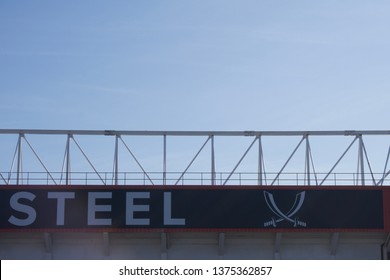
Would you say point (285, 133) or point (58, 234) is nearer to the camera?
point (58, 234)

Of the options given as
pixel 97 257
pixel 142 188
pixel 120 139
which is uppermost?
pixel 120 139

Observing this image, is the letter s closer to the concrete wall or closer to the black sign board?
the black sign board

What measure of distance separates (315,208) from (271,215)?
2.53 m

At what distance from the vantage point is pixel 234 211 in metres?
48.5

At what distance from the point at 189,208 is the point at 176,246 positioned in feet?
7.60

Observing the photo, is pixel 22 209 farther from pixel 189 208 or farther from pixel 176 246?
pixel 189 208

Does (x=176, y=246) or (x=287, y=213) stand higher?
(x=287, y=213)

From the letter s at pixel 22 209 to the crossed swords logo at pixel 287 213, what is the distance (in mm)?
13023

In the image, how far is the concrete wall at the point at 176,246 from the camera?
4847 cm

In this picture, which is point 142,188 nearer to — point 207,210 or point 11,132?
point 207,210

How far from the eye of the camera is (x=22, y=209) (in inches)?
1895

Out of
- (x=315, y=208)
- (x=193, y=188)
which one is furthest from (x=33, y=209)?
(x=315, y=208)

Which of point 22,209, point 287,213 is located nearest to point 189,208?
point 287,213

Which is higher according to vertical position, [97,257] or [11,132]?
[11,132]
